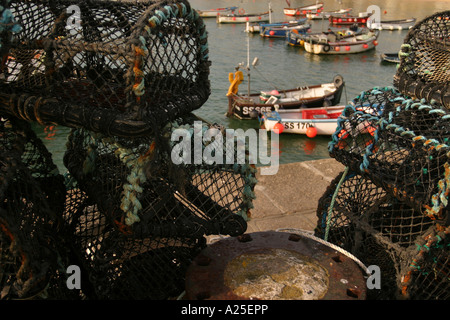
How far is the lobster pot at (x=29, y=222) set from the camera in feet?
6.77

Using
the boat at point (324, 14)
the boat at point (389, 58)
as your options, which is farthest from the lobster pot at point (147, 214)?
the boat at point (324, 14)

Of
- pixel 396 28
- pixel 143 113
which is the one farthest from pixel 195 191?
pixel 396 28

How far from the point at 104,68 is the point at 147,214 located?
3.05 feet

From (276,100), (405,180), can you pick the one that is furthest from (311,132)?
(405,180)

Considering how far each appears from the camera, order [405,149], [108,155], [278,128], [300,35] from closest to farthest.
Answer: [405,149] < [108,155] < [278,128] < [300,35]

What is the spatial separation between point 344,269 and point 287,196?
2083mm

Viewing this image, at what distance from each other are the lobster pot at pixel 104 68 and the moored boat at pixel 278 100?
40.3 feet

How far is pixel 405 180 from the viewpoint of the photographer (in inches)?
98.9

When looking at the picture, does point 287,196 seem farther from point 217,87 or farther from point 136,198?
point 217,87

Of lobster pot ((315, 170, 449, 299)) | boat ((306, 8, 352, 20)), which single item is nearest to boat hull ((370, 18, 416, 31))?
boat ((306, 8, 352, 20))

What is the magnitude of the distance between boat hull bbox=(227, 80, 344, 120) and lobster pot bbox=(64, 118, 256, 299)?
12.4 meters

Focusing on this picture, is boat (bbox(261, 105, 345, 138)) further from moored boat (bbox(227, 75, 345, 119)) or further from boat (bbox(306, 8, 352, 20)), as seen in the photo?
boat (bbox(306, 8, 352, 20))
